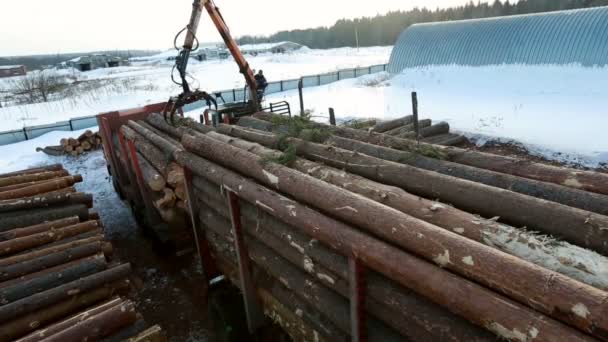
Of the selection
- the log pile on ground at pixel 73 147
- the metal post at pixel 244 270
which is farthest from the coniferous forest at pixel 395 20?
the metal post at pixel 244 270

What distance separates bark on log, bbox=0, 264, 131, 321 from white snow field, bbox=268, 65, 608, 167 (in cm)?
1071

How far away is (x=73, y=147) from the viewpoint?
15.3 meters

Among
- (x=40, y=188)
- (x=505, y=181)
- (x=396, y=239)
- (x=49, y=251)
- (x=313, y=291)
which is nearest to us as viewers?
(x=396, y=239)

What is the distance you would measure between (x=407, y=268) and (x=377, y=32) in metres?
101

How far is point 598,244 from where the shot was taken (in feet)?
7.61

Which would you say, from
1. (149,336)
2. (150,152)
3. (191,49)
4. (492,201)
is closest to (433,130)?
(191,49)

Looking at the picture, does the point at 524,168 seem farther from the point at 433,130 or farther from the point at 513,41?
the point at 513,41

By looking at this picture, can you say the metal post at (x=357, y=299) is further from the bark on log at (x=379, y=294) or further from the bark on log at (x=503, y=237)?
the bark on log at (x=503, y=237)

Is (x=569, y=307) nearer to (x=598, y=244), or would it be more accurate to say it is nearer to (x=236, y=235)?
(x=598, y=244)

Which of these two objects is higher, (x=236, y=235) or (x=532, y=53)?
(x=532, y=53)

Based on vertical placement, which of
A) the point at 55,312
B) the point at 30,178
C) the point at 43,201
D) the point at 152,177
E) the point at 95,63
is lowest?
the point at 55,312

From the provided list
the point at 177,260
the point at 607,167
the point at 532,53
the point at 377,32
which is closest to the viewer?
the point at 177,260

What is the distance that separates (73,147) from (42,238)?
39.9 ft

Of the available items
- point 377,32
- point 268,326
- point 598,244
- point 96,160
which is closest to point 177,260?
point 268,326
